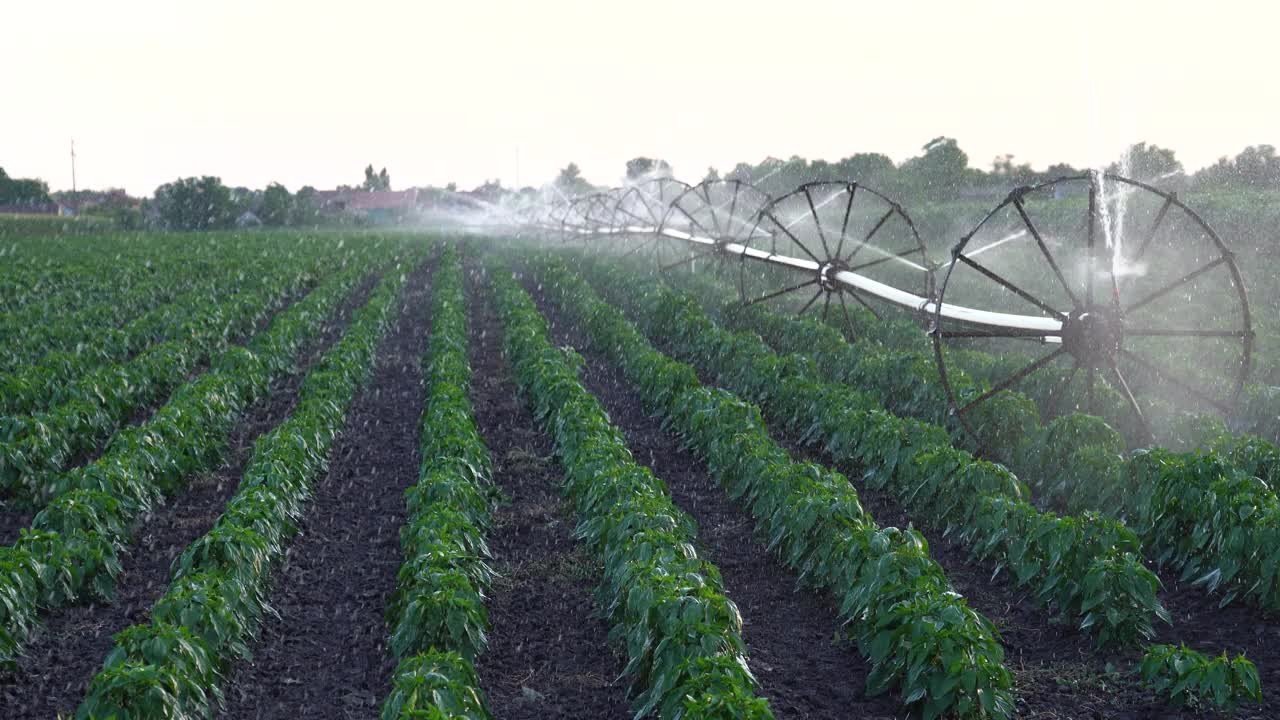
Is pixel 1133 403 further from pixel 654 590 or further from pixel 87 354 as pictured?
pixel 87 354

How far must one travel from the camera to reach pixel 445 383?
12.5m

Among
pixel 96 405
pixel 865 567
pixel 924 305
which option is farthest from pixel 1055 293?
pixel 96 405

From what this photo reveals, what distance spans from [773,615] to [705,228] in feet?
67.7

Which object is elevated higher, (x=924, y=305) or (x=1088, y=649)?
(x=924, y=305)

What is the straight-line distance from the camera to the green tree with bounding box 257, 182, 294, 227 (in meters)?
88.1

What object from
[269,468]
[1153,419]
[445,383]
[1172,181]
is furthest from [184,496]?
[1172,181]

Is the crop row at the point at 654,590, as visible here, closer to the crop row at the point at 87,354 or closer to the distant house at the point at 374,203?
the crop row at the point at 87,354

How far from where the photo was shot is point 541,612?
7.34 metres

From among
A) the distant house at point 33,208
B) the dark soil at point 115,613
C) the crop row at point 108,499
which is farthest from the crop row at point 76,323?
the distant house at point 33,208

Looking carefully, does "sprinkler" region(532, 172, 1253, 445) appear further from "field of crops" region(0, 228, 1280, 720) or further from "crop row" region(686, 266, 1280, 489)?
"field of crops" region(0, 228, 1280, 720)

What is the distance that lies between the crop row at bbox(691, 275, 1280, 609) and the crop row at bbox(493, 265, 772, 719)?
8.98 ft

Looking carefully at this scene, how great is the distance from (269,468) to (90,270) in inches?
995

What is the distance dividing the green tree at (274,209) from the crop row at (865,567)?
83567mm

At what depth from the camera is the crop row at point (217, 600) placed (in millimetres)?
5098
